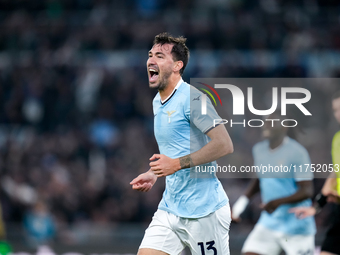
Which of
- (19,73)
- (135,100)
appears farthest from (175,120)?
(19,73)

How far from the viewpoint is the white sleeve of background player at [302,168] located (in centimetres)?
518

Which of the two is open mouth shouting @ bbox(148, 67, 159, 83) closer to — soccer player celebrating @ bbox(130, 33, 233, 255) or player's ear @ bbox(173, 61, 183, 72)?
soccer player celebrating @ bbox(130, 33, 233, 255)

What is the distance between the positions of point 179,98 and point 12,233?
6.49 meters

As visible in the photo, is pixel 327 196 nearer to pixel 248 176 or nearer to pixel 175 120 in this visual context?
pixel 175 120

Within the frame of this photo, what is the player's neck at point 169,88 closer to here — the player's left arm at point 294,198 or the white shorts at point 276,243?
the player's left arm at point 294,198

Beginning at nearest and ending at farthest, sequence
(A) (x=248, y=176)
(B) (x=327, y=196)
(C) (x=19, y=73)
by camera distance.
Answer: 1. (B) (x=327, y=196)
2. (A) (x=248, y=176)
3. (C) (x=19, y=73)

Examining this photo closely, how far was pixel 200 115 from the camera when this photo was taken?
12.6 ft

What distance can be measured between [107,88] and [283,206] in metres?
7.01

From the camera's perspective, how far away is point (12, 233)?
9266 millimetres

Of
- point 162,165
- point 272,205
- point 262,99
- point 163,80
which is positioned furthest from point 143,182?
point 262,99

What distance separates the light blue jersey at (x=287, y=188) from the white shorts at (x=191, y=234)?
146 centimetres

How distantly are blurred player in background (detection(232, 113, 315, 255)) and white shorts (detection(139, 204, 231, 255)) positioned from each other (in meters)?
1.20

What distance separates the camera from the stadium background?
950 cm

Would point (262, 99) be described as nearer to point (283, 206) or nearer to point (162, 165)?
point (283, 206)
